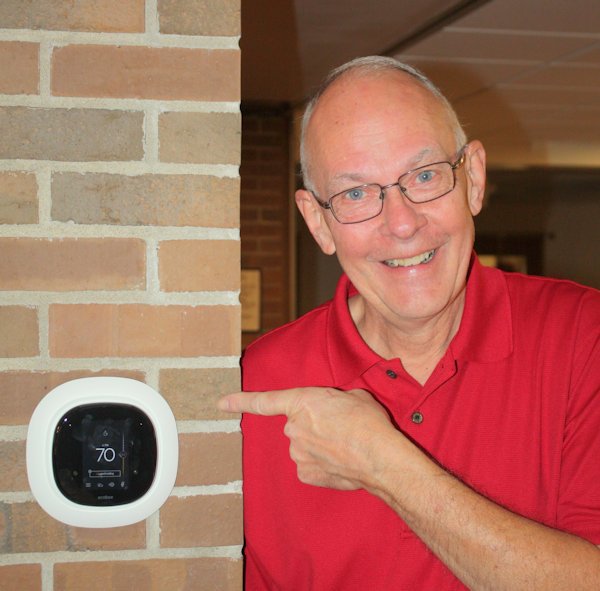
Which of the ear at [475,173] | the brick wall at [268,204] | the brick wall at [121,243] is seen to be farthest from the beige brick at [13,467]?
the brick wall at [268,204]

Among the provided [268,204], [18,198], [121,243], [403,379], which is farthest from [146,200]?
[268,204]

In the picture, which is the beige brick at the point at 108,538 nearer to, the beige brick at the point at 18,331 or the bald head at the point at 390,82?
the beige brick at the point at 18,331

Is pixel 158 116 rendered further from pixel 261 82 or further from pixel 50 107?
pixel 261 82

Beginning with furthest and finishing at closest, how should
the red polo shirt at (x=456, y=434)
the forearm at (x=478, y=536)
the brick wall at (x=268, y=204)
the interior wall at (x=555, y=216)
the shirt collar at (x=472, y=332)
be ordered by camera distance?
the interior wall at (x=555, y=216) → the brick wall at (x=268, y=204) → the shirt collar at (x=472, y=332) → the red polo shirt at (x=456, y=434) → the forearm at (x=478, y=536)

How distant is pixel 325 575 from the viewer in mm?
1481

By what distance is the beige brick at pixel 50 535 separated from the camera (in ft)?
4.03

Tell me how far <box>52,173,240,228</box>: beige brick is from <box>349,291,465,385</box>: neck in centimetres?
47

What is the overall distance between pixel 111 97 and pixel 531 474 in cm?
95

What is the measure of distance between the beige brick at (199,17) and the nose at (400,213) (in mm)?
395

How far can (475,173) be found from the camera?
1.57 m

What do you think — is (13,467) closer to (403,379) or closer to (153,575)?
(153,575)

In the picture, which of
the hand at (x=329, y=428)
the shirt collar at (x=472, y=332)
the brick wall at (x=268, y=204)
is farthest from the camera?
the brick wall at (x=268, y=204)

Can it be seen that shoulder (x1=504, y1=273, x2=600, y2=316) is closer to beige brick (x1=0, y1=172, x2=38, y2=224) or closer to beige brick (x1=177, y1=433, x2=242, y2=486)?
beige brick (x1=177, y1=433, x2=242, y2=486)

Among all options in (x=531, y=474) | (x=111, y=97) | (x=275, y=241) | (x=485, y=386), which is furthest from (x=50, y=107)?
(x=275, y=241)
